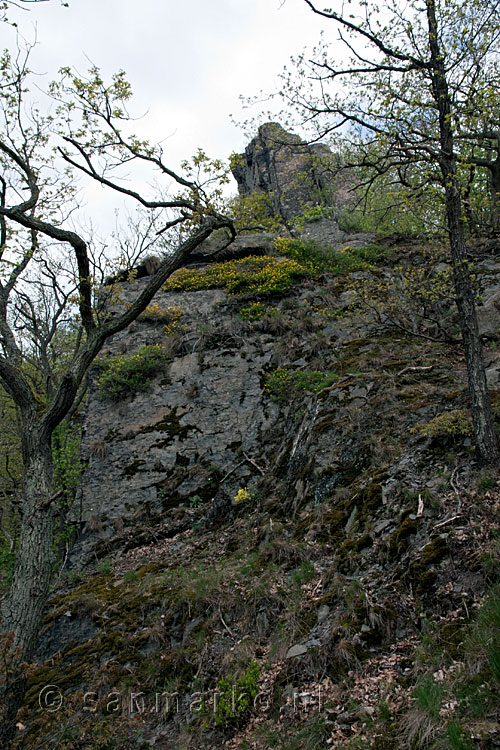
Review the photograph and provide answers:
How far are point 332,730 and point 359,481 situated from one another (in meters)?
3.22

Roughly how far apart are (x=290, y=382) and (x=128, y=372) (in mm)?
4524

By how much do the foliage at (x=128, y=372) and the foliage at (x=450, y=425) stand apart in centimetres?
782

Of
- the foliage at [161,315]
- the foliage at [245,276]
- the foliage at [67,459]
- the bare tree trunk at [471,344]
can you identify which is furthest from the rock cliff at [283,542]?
the foliage at [245,276]

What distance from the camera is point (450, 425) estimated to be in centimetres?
570

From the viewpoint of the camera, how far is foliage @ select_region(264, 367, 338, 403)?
9977mm

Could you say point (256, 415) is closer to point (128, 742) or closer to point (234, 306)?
point (234, 306)

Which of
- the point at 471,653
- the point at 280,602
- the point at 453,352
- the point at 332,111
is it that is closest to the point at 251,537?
the point at 280,602

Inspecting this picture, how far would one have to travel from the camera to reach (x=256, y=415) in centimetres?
1055

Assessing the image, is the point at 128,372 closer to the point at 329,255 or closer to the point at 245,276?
the point at 245,276

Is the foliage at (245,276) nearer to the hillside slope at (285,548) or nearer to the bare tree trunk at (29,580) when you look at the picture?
the hillside slope at (285,548)

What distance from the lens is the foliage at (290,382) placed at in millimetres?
9977

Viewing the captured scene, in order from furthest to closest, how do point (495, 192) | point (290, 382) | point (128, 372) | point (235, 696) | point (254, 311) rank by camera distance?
1. point (254, 311)
2. point (128, 372)
3. point (290, 382)
4. point (495, 192)
5. point (235, 696)

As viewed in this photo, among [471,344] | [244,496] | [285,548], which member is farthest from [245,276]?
[285,548]

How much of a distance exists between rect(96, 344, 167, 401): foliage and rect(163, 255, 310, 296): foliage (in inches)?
131
